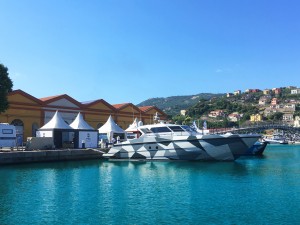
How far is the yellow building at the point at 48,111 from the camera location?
4641 cm

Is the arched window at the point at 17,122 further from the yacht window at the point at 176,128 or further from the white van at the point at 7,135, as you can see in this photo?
the yacht window at the point at 176,128

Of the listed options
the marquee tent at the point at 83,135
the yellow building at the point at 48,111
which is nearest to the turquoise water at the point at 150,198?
the marquee tent at the point at 83,135

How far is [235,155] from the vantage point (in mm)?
30953

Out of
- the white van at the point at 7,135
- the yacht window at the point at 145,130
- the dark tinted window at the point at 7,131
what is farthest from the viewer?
the dark tinted window at the point at 7,131

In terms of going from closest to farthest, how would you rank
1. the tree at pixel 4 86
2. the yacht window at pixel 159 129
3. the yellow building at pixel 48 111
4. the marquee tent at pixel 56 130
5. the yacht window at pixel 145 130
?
the yacht window at pixel 159 129, the yacht window at pixel 145 130, the marquee tent at pixel 56 130, the tree at pixel 4 86, the yellow building at pixel 48 111

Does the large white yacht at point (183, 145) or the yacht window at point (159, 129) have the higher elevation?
the yacht window at point (159, 129)

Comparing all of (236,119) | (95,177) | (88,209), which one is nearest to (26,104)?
(95,177)

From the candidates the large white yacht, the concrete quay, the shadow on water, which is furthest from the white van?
the large white yacht

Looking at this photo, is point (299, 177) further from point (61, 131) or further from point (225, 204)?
point (61, 131)

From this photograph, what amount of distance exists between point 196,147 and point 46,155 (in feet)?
49.8

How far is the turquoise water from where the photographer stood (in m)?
12.5

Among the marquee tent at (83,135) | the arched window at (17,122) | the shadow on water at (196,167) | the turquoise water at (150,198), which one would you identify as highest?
the arched window at (17,122)

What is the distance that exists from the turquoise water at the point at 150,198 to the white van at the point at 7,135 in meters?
10.6

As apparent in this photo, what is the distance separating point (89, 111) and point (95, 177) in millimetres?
34538
